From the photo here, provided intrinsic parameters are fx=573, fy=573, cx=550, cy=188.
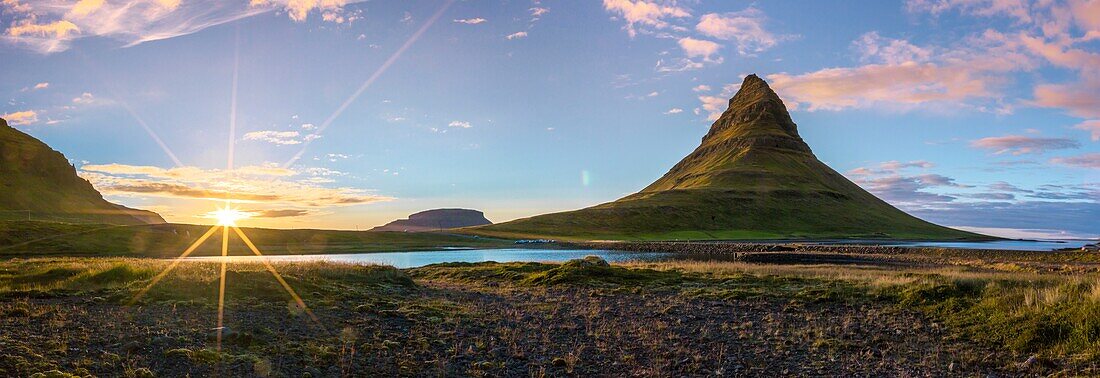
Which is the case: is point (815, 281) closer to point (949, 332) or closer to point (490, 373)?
point (949, 332)

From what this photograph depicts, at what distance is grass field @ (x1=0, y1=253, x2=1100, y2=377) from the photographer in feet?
47.2

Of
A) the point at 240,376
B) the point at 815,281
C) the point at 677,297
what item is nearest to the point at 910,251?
the point at 815,281

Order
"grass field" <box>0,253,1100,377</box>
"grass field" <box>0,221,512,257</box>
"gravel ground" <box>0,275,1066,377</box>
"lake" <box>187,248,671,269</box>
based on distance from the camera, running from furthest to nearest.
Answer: "grass field" <box>0,221,512,257</box> < "lake" <box>187,248,671,269</box> < "grass field" <box>0,253,1100,377</box> < "gravel ground" <box>0,275,1066,377</box>

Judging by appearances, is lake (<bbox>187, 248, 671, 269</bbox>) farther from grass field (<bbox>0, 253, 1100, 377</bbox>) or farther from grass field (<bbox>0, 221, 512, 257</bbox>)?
grass field (<bbox>0, 253, 1100, 377</bbox>)

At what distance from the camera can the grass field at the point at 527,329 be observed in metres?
14.4

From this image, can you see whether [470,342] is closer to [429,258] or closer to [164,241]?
[429,258]

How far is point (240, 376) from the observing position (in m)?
12.9

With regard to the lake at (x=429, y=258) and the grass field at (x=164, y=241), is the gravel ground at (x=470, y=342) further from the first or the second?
the grass field at (x=164, y=241)

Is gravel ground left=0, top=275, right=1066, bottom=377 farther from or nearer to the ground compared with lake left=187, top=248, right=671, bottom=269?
farther from the ground

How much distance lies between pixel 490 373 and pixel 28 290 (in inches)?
754

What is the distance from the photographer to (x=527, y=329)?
20.7 m

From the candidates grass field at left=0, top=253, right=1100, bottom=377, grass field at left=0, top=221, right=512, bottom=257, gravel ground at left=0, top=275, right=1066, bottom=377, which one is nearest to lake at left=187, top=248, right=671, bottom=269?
grass field at left=0, top=221, right=512, bottom=257

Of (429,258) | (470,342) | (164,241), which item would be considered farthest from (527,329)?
(164,241)

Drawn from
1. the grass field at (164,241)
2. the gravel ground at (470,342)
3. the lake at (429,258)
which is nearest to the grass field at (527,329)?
the gravel ground at (470,342)
